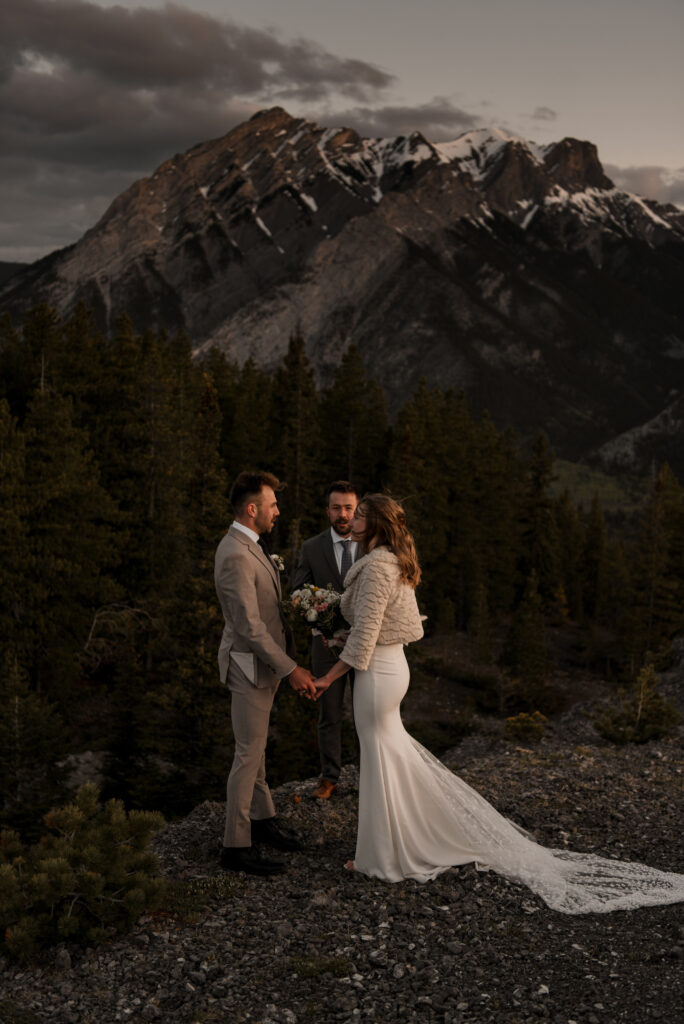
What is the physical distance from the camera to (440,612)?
55250 mm

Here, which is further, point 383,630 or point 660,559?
point 660,559

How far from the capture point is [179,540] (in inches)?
1384

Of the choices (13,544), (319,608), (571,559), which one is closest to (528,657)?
(13,544)

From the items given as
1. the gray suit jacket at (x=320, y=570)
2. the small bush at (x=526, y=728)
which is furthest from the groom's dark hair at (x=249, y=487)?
the small bush at (x=526, y=728)

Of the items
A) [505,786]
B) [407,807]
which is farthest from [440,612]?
[407,807]

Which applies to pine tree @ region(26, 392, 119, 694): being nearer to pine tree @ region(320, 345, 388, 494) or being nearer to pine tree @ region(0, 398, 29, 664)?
pine tree @ region(0, 398, 29, 664)

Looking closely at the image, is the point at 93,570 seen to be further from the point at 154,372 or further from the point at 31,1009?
the point at 31,1009

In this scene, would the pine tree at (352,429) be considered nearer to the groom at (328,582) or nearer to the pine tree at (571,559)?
the pine tree at (571,559)

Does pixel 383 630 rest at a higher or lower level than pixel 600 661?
higher

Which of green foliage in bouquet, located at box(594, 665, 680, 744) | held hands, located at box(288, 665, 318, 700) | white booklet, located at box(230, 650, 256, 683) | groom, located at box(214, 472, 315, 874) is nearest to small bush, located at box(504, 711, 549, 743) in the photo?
green foliage in bouquet, located at box(594, 665, 680, 744)

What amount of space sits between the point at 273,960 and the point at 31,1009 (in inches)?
66.1

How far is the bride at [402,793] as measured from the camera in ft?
23.2

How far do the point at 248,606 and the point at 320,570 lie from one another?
2.22 metres

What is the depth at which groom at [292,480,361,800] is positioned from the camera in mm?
9164
